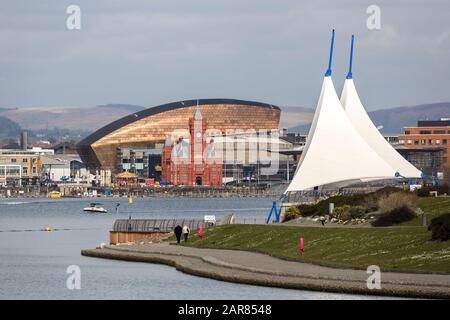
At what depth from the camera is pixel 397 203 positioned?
6347 centimetres

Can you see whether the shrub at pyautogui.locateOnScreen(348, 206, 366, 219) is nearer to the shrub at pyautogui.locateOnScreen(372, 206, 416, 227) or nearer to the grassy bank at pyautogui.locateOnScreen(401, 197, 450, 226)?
the grassy bank at pyautogui.locateOnScreen(401, 197, 450, 226)

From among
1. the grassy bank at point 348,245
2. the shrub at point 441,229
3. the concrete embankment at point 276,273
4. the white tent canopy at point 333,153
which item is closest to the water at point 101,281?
the concrete embankment at point 276,273

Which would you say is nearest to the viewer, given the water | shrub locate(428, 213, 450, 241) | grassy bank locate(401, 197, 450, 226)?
the water

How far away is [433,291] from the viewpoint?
1548 inches

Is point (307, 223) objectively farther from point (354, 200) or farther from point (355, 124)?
point (355, 124)

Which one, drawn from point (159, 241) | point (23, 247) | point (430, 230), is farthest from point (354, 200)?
point (430, 230)

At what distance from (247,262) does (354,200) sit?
2192 cm

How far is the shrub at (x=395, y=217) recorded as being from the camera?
200 feet

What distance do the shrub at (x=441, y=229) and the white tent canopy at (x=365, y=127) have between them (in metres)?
55.1

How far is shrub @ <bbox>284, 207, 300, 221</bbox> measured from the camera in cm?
7575

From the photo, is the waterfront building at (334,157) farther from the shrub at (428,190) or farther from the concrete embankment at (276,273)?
the concrete embankment at (276,273)

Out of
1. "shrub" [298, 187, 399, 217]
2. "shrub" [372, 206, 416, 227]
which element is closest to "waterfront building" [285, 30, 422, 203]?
"shrub" [298, 187, 399, 217]

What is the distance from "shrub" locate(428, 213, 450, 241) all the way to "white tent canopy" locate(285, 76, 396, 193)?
146ft
